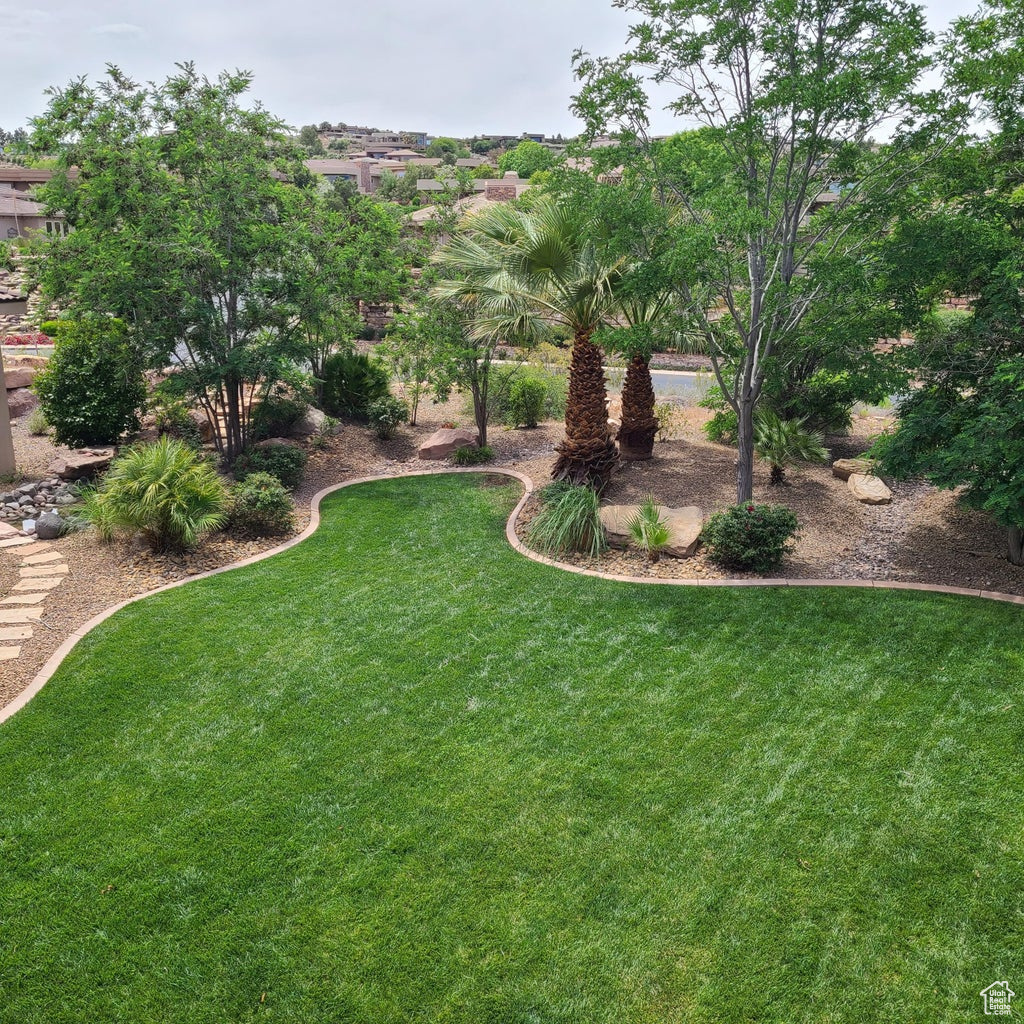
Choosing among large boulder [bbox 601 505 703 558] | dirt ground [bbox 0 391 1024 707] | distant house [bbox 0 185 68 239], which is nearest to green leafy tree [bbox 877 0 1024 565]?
dirt ground [bbox 0 391 1024 707]

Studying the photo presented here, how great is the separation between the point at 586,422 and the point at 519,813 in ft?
22.2

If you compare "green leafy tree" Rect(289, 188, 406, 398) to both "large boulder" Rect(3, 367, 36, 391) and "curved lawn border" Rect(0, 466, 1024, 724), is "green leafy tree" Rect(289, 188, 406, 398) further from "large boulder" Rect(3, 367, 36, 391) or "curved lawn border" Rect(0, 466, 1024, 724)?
"large boulder" Rect(3, 367, 36, 391)

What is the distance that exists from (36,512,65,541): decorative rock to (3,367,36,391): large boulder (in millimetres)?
7469

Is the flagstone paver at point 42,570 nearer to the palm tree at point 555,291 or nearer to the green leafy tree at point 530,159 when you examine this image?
the palm tree at point 555,291

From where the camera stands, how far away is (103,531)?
902 cm

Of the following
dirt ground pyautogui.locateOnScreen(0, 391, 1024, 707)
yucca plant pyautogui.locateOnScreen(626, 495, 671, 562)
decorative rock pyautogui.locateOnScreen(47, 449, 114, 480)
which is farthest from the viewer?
decorative rock pyautogui.locateOnScreen(47, 449, 114, 480)

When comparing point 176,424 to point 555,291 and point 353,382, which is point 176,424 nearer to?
point 353,382

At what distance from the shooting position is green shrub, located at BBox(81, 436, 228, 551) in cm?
861

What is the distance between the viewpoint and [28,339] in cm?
2358

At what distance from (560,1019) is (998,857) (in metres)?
2.81

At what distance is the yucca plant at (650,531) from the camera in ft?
28.7

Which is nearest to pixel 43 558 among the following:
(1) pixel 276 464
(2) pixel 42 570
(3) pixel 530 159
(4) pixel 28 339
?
(2) pixel 42 570

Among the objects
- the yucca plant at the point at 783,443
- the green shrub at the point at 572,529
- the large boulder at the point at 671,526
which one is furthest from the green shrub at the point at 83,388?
the yucca plant at the point at 783,443

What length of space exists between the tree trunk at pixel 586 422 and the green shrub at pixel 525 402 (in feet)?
12.4
